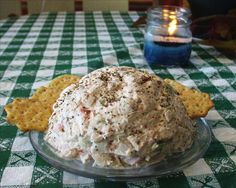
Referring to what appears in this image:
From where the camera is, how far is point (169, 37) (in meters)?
1.14

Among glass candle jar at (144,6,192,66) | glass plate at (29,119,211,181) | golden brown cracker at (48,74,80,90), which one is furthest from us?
glass candle jar at (144,6,192,66)

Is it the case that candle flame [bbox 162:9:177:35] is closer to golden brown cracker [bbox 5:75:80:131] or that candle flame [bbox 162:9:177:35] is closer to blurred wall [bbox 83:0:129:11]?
golden brown cracker [bbox 5:75:80:131]

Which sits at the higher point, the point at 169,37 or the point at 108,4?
the point at 169,37

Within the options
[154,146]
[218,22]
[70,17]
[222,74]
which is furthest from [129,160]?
[70,17]

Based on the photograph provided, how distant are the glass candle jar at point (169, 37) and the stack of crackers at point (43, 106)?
32 centimetres

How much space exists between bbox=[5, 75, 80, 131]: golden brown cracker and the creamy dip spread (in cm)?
4

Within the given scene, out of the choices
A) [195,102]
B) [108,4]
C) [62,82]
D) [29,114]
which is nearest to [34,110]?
[29,114]

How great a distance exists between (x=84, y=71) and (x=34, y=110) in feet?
1.38

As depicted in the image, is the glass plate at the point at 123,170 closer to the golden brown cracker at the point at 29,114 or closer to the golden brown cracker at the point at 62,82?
the golden brown cracker at the point at 29,114

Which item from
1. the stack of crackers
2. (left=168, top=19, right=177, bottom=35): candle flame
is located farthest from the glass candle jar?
the stack of crackers

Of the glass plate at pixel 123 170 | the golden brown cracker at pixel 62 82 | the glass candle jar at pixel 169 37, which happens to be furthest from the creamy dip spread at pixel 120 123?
the glass candle jar at pixel 169 37

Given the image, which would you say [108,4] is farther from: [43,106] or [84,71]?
[43,106]

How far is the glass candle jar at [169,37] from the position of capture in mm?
1138

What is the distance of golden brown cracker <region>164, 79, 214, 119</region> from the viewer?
724 mm
